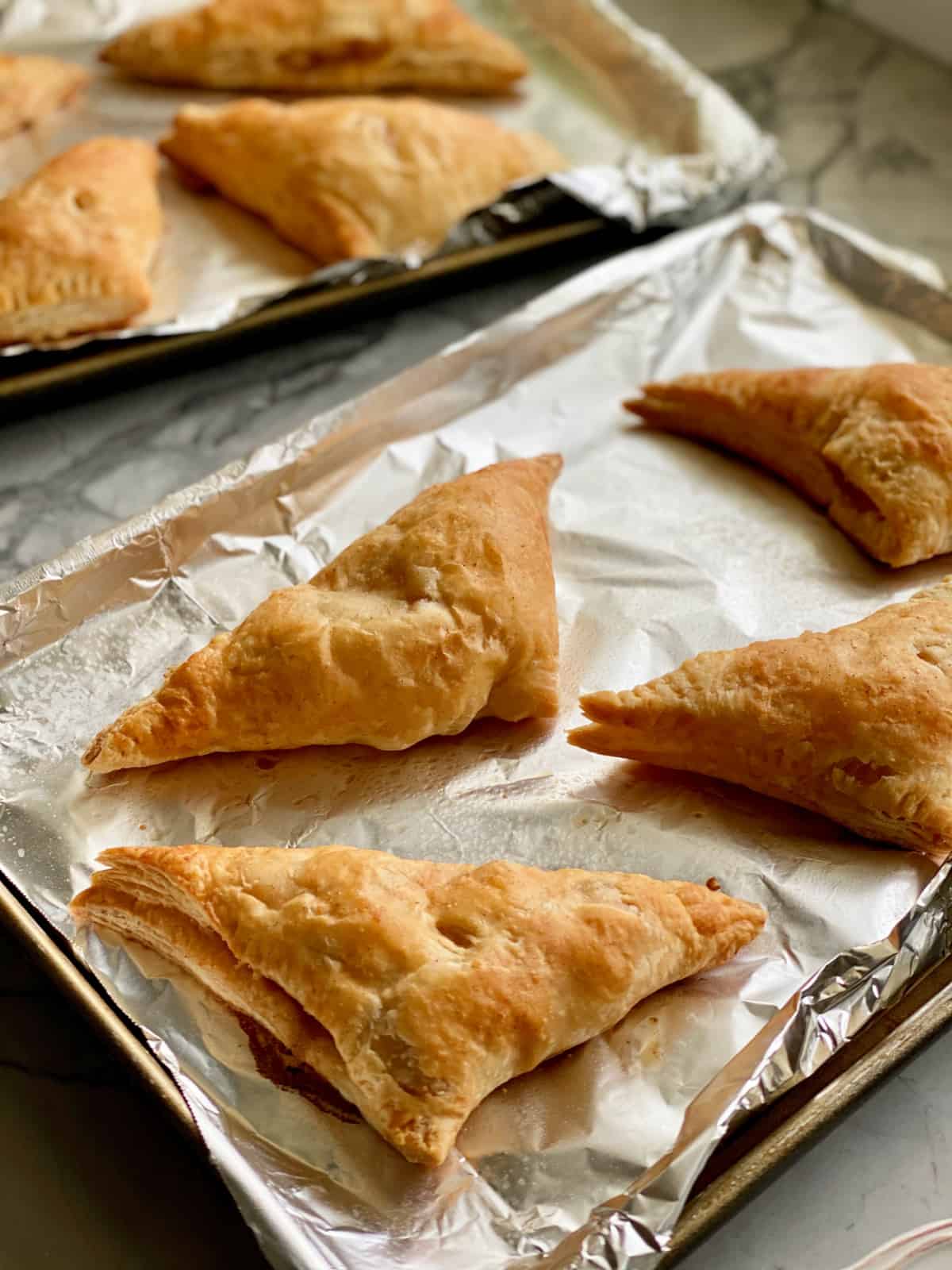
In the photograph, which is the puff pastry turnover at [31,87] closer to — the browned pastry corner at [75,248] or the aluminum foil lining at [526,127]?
the aluminum foil lining at [526,127]

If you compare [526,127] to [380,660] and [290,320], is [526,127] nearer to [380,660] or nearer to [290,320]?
[290,320]

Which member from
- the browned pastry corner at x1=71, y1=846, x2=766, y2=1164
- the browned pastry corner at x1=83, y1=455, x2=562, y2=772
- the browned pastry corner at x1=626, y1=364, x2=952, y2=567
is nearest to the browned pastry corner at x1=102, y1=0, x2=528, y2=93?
the browned pastry corner at x1=626, y1=364, x2=952, y2=567

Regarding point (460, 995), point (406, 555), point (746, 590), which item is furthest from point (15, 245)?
point (460, 995)

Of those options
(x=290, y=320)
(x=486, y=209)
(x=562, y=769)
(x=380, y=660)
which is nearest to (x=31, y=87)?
(x=290, y=320)

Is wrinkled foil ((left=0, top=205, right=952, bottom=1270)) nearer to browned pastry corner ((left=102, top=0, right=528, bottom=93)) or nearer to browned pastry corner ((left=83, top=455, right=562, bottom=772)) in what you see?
browned pastry corner ((left=83, top=455, right=562, bottom=772))

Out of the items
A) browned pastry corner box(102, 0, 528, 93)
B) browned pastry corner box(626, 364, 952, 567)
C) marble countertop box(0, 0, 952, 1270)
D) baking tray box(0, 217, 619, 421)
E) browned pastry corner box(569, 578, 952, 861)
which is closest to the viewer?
marble countertop box(0, 0, 952, 1270)
